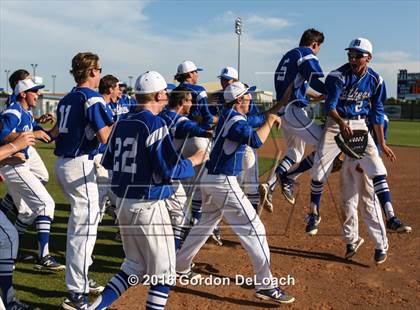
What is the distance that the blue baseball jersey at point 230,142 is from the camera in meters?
4.57

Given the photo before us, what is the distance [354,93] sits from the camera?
19.1 feet

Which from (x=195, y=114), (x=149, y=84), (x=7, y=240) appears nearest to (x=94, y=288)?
(x=7, y=240)

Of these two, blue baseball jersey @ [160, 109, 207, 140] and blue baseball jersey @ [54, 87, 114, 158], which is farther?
blue baseball jersey @ [160, 109, 207, 140]

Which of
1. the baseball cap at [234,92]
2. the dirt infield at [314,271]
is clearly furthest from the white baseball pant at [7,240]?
the baseball cap at [234,92]

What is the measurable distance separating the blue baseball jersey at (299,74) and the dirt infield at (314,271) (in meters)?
2.02

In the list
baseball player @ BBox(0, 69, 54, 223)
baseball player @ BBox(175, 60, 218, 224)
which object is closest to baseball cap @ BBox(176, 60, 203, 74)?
baseball player @ BBox(175, 60, 218, 224)

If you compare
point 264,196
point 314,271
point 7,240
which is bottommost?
point 314,271

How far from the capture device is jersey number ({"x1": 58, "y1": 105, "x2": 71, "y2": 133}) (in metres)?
4.45

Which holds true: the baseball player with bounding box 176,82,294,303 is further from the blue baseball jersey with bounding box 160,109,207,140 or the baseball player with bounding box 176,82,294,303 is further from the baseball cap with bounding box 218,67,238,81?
the baseball cap with bounding box 218,67,238,81

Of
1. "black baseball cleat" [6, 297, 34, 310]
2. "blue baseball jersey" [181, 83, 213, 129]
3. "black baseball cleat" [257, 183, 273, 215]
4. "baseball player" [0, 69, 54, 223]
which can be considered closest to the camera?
"black baseball cleat" [6, 297, 34, 310]

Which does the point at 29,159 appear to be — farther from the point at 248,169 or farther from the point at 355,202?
the point at 355,202

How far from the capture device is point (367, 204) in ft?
19.9

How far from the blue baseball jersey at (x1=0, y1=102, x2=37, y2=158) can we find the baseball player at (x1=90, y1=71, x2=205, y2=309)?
199 centimetres

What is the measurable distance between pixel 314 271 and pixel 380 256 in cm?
87
